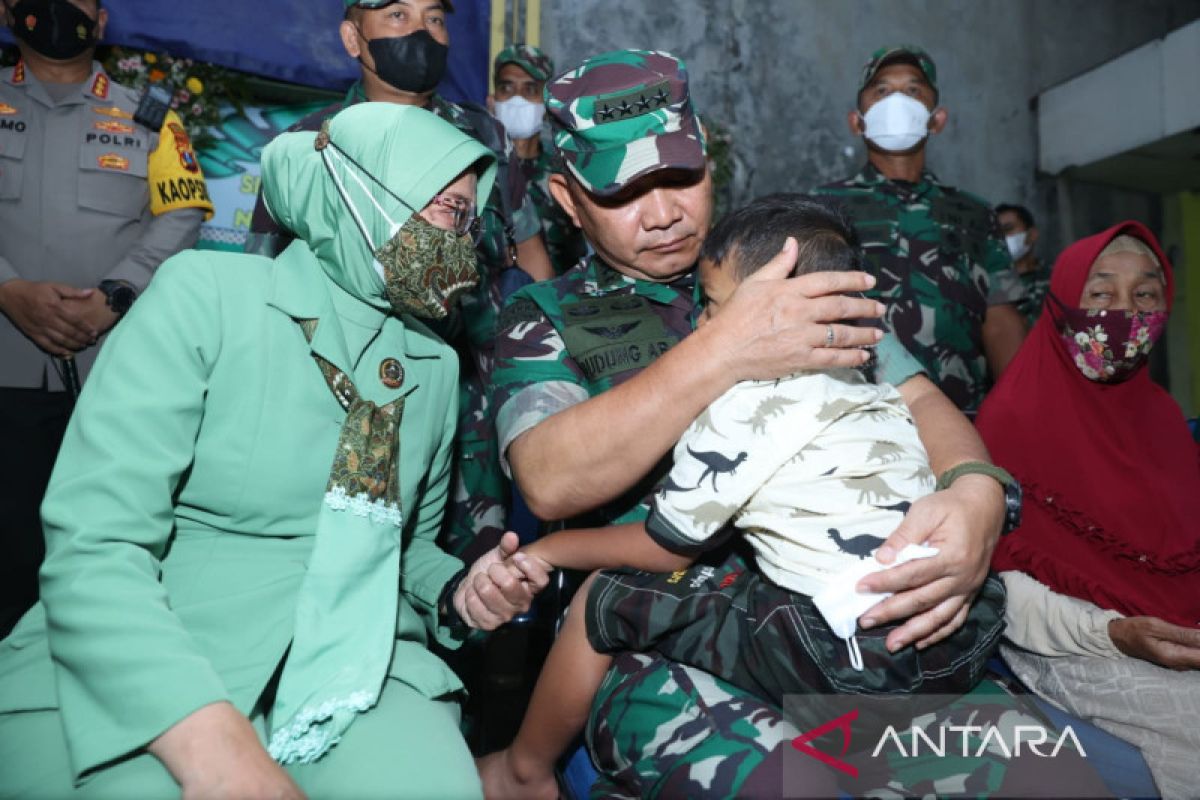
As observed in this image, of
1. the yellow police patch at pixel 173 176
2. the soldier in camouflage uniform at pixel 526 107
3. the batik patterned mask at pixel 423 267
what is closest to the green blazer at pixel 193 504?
the batik patterned mask at pixel 423 267

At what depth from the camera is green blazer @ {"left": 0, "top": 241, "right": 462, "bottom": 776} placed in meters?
1.39

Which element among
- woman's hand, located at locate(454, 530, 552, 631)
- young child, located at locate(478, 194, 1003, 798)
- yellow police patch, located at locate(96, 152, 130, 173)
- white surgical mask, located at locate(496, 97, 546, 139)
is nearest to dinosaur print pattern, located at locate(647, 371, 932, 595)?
young child, located at locate(478, 194, 1003, 798)

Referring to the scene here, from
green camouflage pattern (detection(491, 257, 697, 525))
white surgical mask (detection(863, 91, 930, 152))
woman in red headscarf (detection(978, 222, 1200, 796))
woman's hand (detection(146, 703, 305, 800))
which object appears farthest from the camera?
white surgical mask (detection(863, 91, 930, 152))

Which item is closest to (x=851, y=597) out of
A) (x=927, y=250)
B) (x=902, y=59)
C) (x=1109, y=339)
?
(x=1109, y=339)

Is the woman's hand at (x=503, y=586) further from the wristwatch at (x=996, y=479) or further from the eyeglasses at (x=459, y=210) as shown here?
the wristwatch at (x=996, y=479)

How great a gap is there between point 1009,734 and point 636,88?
56.8 inches

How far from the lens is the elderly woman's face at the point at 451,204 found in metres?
1.90

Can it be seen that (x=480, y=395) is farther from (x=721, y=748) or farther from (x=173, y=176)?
(x=721, y=748)

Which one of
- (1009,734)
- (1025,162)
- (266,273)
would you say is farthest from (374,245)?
(1025,162)

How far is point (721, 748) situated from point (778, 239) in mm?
871

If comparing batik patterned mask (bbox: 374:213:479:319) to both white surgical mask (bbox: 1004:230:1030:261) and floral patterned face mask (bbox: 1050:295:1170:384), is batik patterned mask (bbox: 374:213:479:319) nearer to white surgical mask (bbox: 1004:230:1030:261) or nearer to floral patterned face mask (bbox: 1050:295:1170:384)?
floral patterned face mask (bbox: 1050:295:1170:384)

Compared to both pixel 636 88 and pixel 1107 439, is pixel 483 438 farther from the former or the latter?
pixel 1107 439

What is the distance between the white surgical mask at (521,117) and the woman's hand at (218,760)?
379 cm

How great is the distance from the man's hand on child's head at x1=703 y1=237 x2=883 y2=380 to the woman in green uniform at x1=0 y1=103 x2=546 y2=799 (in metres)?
0.57
